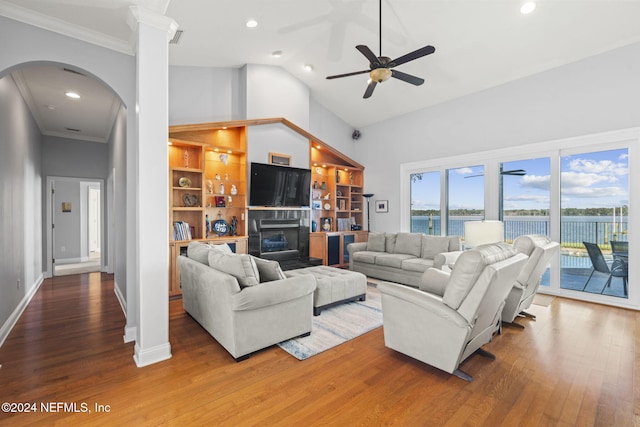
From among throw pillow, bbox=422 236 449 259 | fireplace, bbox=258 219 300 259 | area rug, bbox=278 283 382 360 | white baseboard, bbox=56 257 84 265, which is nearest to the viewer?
area rug, bbox=278 283 382 360

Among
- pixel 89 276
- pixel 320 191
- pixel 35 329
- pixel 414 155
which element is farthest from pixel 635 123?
pixel 89 276

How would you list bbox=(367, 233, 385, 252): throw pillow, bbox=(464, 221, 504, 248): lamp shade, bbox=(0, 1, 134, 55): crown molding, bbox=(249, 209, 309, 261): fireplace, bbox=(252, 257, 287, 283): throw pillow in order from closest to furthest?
bbox=(0, 1, 134, 55): crown molding
bbox=(252, 257, 287, 283): throw pillow
bbox=(464, 221, 504, 248): lamp shade
bbox=(249, 209, 309, 261): fireplace
bbox=(367, 233, 385, 252): throw pillow

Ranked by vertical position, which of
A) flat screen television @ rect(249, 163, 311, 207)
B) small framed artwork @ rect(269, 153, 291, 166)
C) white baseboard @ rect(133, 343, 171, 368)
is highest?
small framed artwork @ rect(269, 153, 291, 166)

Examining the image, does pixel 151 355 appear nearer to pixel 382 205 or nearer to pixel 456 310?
pixel 456 310

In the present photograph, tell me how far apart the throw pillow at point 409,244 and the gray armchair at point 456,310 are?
296cm

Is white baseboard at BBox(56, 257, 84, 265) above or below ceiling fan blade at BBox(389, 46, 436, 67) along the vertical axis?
below

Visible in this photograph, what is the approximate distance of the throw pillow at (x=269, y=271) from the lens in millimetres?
2955

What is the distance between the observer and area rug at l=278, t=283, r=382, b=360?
112 inches

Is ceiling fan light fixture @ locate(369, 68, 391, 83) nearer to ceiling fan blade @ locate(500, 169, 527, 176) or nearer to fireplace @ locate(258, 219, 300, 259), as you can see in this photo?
ceiling fan blade @ locate(500, 169, 527, 176)

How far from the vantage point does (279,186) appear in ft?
19.0

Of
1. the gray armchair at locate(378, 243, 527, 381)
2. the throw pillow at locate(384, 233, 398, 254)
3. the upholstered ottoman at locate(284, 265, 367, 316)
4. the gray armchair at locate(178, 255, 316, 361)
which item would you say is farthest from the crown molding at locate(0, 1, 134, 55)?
the throw pillow at locate(384, 233, 398, 254)

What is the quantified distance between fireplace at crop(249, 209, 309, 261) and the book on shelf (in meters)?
1.09

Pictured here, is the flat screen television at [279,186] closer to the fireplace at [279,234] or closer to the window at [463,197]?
the fireplace at [279,234]

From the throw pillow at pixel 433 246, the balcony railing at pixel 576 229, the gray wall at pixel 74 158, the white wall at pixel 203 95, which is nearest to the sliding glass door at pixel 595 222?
the balcony railing at pixel 576 229
